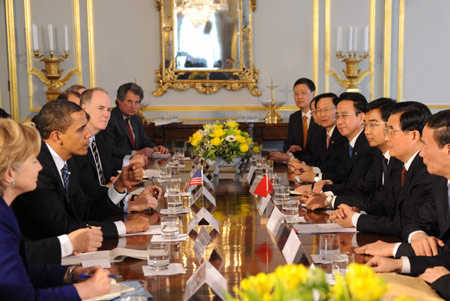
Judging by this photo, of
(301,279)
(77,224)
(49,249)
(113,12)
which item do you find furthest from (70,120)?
(113,12)

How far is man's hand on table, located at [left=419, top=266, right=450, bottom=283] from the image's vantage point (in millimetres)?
2061

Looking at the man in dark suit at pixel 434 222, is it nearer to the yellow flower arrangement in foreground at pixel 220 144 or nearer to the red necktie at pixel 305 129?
the yellow flower arrangement in foreground at pixel 220 144

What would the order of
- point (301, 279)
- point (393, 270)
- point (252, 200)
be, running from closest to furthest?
point (301, 279)
point (393, 270)
point (252, 200)

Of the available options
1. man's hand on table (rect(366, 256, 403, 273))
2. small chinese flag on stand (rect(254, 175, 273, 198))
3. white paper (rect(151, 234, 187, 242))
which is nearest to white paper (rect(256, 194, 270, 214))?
small chinese flag on stand (rect(254, 175, 273, 198))

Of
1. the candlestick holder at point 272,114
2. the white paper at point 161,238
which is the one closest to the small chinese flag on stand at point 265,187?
the white paper at point 161,238

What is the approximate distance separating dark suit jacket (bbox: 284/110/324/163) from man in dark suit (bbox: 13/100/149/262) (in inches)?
111

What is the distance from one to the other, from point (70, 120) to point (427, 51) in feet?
21.3

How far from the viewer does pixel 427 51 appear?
26.9 feet

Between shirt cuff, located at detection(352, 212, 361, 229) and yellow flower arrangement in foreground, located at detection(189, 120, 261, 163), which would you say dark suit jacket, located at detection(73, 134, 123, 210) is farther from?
shirt cuff, located at detection(352, 212, 361, 229)

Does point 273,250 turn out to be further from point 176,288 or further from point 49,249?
point 49,249

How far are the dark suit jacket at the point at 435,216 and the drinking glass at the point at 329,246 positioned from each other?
0.62 metres

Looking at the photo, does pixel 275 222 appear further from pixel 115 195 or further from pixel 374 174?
pixel 374 174

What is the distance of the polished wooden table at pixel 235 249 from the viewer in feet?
6.62

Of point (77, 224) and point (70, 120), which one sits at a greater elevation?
point (70, 120)
